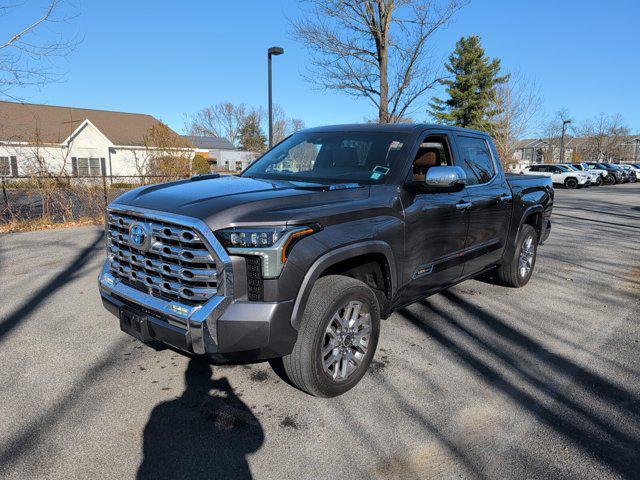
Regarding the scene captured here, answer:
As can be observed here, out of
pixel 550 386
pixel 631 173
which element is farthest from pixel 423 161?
pixel 631 173

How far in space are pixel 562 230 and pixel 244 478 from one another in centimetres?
1090

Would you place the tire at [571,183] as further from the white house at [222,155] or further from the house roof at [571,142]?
the house roof at [571,142]

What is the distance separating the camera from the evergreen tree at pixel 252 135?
3130 inches

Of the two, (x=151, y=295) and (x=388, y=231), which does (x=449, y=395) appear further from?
(x=151, y=295)

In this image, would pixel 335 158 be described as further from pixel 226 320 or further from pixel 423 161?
pixel 226 320

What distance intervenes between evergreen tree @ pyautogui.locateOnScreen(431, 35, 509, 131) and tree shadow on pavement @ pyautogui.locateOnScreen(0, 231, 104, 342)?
4177 cm

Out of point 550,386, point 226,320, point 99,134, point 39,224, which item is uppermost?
point 99,134

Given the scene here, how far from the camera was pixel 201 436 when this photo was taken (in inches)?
107

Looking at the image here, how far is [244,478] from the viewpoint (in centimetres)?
238

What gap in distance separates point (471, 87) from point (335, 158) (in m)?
45.5

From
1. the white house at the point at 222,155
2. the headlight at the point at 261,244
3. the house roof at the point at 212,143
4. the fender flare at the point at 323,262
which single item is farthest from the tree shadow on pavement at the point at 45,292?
the house roof at the point at 212,143

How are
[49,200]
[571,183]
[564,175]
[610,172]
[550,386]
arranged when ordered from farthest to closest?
[610,172]
[564,175]
[571,183]
[49,200]
[550,386]

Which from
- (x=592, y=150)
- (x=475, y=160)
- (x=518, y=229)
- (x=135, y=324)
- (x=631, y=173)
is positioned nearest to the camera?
(x=135, y=324)

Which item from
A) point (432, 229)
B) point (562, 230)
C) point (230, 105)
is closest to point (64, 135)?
point (562, 230)
